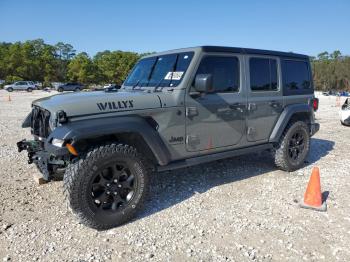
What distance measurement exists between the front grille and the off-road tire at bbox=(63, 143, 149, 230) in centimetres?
59

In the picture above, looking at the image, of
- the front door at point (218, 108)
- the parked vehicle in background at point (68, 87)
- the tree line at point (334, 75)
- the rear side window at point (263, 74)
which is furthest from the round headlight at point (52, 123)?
the tree line at point (334, 75)

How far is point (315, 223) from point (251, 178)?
1.69m

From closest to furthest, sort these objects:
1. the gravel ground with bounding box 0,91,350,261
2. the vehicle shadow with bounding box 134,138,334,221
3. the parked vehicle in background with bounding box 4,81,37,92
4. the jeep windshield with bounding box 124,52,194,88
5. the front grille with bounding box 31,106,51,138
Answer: the gravel ground with bounding box 0,91,350,261 < the front grille with bounding box 31,106,51,138 < the jeep windshield with bounding box 124,52,194,88 < the vehicle shadow with bounding box 134,138,334,221 < the parked vehicle in background with bounding box 4,81,37,92

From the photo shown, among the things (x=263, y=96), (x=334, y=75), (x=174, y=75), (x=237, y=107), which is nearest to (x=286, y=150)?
(x=263, y=96)

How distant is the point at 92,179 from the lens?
3533 mm

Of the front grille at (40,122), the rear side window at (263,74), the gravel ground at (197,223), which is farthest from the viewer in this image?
the rear side window at (263,74)

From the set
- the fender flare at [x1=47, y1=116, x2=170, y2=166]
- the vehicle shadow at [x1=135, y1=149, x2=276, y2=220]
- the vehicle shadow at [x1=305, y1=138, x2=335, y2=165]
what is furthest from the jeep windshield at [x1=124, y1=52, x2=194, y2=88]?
the vehicle shadow at [x1=305, y1=138, x2=335, y2=165]

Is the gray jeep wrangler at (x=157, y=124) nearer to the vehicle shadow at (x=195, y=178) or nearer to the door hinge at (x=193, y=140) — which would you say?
the door hinge at (x=193, y=140)

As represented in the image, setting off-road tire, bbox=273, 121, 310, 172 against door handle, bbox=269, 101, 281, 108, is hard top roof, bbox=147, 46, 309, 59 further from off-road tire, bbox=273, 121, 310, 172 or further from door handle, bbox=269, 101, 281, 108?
off-road tire, bbox=273, 121, 310, 172

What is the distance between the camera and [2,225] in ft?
12.3

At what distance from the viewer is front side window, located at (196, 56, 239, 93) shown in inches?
175

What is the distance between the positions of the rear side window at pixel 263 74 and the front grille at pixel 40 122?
3054mm

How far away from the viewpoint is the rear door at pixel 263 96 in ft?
16.4

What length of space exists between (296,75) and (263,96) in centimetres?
117
